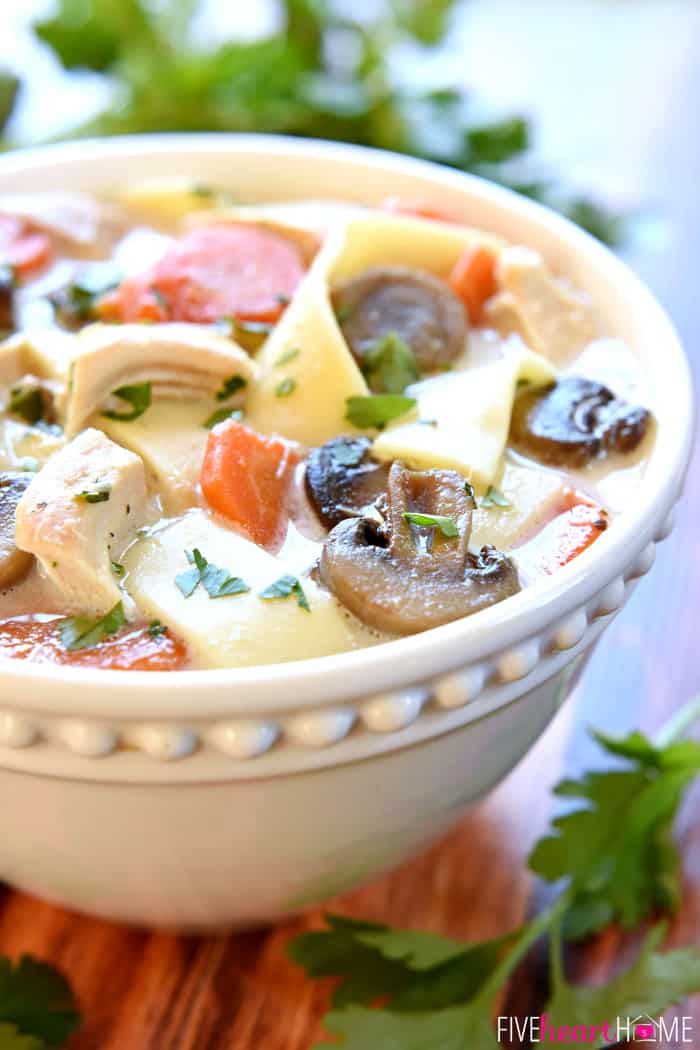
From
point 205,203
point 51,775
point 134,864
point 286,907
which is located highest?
point 205,203

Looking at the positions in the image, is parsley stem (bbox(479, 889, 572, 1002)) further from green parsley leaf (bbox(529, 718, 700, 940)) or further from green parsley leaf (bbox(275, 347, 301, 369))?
green parsley leaf (bbox(275, 347, 301, 369))

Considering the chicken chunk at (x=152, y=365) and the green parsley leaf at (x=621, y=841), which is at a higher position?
the chicken chunk at (x=152, y=365)

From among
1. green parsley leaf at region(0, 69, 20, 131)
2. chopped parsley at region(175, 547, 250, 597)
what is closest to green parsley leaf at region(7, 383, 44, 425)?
chopped parsley at region(175, 547, 250, 597)

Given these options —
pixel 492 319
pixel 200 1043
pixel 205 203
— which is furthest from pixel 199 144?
pixel 200 1043

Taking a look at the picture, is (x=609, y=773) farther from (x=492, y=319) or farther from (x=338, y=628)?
(x=492, y=319)

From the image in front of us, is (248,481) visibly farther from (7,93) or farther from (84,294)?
(7,93)

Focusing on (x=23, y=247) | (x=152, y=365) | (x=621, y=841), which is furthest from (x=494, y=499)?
(x=23, y=247)

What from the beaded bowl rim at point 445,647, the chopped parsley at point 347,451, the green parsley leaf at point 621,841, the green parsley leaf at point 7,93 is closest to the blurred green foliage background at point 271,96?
the green parsley leaf at point 7,93

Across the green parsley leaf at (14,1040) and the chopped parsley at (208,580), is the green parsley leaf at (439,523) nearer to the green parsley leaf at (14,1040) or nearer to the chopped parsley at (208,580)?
the chopped parsley at (208,580)
